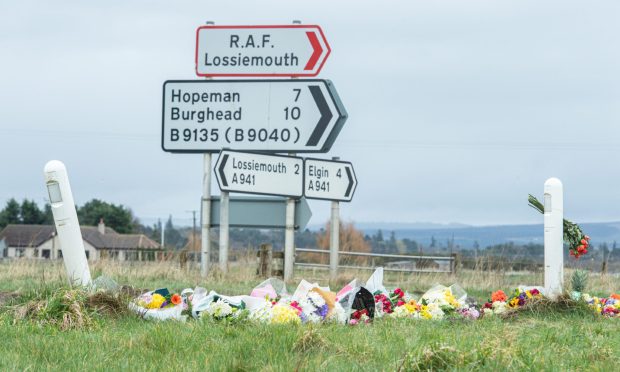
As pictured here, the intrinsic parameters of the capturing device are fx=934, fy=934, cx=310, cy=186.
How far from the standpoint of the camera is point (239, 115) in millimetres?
16125

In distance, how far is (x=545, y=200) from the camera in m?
10.3

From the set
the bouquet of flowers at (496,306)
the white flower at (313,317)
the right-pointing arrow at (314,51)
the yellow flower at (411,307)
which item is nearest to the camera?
the white flower at (313,317)

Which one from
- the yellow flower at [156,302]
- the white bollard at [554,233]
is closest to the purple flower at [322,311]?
the yellow flower at [156,302]

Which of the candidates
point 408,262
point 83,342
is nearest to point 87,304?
point 83,342

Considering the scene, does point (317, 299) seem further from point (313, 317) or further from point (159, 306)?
point (159, 306)

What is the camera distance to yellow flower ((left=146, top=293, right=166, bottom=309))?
8500 mm

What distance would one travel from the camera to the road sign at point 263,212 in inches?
619

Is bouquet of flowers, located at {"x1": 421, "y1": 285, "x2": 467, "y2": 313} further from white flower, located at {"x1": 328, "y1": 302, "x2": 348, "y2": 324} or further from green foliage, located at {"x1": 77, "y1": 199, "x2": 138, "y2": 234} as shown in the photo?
green foliage, located at {"x1": 77, "y1": 199, "x2": 138, "y2": 234}

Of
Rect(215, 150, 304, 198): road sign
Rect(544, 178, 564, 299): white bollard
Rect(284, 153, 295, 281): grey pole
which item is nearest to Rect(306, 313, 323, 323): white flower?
Rect(544, 178, 564, 299): white bollard

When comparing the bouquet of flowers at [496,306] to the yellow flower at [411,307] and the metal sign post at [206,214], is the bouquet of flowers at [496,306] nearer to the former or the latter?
the yellow flower at [411,307]

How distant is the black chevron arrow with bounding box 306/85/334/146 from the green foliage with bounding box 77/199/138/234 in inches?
3267

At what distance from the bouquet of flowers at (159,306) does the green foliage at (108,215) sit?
3518 inches

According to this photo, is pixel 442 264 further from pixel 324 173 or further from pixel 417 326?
pixel 417 326

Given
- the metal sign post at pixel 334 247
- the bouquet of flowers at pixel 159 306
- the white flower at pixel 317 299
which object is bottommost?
the bouquet of flowers at pixel 159 306
